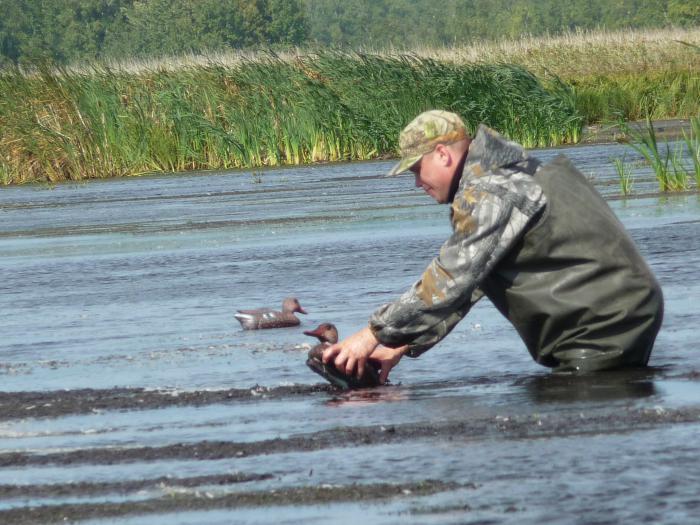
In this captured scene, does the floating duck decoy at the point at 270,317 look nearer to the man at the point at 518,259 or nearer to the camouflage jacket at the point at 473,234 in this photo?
the man at the point at 518,259

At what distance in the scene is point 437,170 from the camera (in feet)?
18.0

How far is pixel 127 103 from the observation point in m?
25.2

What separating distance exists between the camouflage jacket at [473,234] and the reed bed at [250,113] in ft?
58.8

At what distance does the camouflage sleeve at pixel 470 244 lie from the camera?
5.36 m

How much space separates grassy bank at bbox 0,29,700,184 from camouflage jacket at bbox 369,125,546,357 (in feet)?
58.9

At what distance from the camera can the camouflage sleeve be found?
17.6 feet

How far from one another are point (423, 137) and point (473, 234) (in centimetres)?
39

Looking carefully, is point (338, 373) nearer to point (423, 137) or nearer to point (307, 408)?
point (307, 408)

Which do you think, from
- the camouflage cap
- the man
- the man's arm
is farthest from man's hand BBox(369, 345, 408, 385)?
the camouflage cap

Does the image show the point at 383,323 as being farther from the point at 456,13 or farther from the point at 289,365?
the point at 456,13

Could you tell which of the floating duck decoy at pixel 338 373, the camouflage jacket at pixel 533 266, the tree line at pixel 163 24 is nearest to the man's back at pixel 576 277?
the camouflage jacket at pixel 533 266

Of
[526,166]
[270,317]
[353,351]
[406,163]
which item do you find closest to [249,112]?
[270,317]

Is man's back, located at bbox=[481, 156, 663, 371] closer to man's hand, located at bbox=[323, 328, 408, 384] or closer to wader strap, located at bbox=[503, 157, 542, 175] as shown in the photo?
wader strap, located at bbox=[503, 157, 542, 175]

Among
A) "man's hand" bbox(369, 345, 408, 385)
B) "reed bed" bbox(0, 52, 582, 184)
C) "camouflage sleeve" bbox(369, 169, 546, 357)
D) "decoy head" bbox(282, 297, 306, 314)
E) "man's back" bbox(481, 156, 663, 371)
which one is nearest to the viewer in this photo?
"camouflage sleeve" bbox(369, 169, 546, 357)
